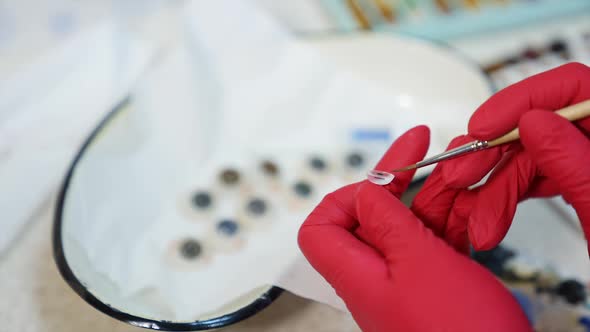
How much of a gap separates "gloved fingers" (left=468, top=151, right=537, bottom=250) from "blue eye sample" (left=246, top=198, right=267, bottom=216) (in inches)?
11.8

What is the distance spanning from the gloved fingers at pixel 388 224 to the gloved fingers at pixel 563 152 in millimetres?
103

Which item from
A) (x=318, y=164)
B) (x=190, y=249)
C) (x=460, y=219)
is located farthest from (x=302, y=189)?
(x=460, y=219)

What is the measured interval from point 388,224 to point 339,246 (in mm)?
41

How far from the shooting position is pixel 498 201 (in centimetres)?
43

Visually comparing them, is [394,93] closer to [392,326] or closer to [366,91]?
[366,91]

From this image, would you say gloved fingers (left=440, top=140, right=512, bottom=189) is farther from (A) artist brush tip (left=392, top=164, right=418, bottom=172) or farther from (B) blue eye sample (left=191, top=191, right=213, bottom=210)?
(B) blue eye sample (left=191, top=191, right=213, bottom=210)

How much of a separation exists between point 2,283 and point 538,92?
1.86ft

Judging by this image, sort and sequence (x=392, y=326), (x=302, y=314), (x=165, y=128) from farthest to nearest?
1. (x=165, y=128)
2. (x=302, y=314)
3. (x=392, y=326)

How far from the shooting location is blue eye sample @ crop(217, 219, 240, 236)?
648 millimetres

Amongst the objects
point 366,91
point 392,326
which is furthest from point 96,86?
point 392,326

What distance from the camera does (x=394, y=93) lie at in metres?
0.73

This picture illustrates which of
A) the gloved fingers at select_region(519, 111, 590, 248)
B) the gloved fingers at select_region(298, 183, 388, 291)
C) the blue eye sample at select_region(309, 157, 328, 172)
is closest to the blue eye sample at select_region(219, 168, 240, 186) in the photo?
the blue eye sample at select_region(309, 157, 328, 172)

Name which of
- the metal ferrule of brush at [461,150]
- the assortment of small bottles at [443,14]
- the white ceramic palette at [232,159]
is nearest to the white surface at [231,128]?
the white ceramic palette at [232,159]

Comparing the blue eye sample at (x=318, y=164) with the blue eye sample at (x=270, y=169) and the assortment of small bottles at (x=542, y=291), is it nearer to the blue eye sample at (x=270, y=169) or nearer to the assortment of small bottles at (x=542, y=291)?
the blue eye sample at (x=270, y=169)
